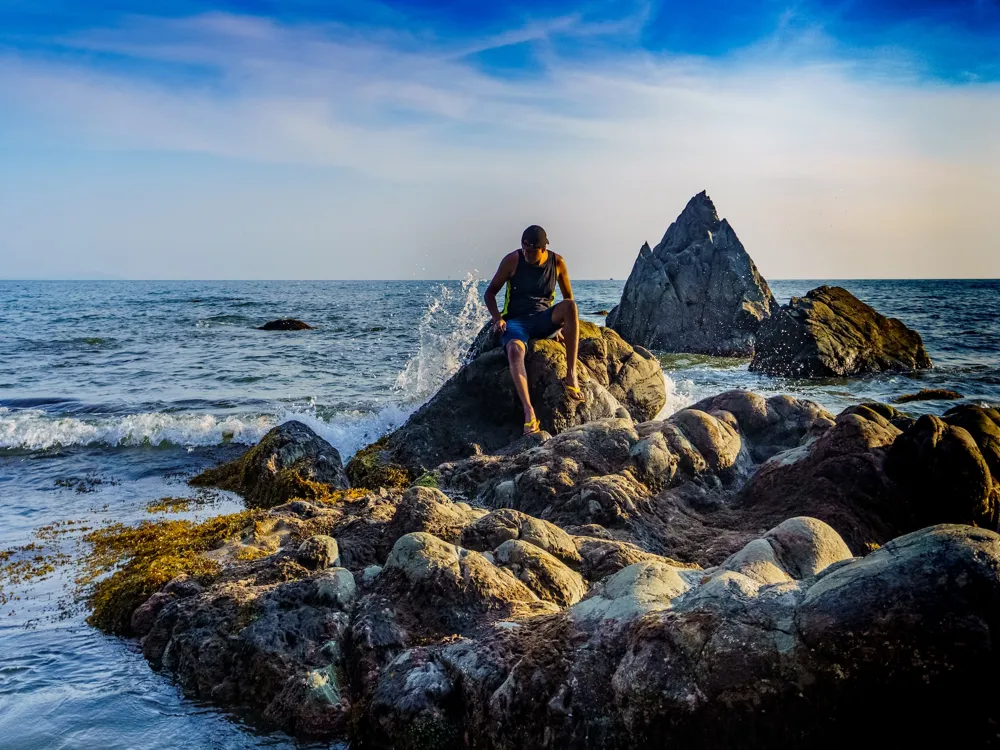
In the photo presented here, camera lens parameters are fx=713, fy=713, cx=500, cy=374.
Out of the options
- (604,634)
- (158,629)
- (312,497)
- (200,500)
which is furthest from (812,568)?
(200,500)

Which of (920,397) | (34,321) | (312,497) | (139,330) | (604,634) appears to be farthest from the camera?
(34,321)

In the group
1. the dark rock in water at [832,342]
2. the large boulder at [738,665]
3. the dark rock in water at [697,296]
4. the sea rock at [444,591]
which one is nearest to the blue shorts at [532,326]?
the sea rock at [444,591]

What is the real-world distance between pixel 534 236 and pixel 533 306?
2.76 ft

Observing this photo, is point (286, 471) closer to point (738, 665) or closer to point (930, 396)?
point (738, 665)

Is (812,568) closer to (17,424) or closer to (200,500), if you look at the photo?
(200,500)

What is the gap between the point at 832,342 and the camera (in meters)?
19.8

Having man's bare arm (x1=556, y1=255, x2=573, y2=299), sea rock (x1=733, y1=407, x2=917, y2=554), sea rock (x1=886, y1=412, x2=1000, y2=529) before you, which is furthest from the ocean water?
sea rock (x1=886, y1=412, x2=1000, y2=529)

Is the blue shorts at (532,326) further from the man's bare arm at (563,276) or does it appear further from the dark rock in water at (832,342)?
the dark rock in water at (832,342)

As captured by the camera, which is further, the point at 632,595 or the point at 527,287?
the point at 527,287

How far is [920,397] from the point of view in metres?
15.0

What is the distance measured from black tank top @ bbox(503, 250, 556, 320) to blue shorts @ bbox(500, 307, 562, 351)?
7 cm

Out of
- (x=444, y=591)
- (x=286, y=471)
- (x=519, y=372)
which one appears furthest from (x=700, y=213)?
(x=444, y=591)

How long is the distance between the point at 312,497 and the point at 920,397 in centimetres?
1309

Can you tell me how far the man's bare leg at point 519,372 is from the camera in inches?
317
